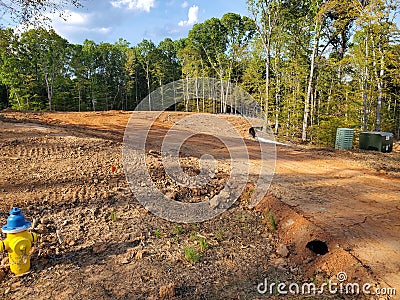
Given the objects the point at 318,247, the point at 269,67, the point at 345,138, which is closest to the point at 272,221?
the point at 318,247

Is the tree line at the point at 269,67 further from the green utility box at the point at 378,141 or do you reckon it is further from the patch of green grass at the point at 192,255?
the patch of green grass at the point at 192,255

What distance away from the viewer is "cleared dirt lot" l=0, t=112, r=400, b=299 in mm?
2840

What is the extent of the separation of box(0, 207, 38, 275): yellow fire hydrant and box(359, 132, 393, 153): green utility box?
10394mm

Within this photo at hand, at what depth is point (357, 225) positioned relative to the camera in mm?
3809

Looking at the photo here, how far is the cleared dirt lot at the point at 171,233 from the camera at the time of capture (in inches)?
112

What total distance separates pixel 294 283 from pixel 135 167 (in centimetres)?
335

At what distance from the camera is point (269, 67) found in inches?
682

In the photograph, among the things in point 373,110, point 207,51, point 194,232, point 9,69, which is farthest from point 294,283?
point 207,51

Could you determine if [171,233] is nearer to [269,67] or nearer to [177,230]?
[177,230]

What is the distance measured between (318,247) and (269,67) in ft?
50.4

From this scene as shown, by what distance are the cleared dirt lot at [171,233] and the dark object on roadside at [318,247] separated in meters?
0.07

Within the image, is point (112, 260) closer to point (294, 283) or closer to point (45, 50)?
point (294, 283)

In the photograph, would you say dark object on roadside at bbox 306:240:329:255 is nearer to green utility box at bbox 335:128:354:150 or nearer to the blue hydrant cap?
the blue hydrant cap

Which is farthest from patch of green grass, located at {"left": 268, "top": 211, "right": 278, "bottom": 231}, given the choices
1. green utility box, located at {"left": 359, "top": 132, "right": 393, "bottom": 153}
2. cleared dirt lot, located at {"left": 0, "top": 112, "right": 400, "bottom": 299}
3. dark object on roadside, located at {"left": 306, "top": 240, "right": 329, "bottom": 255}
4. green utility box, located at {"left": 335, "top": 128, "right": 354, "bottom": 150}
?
green utility box, located at {"left": 359, "top": 132, "right": 393, "bottom": 153}
